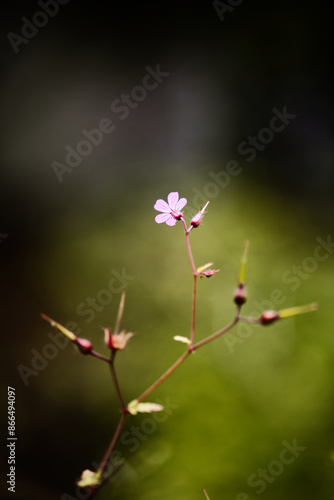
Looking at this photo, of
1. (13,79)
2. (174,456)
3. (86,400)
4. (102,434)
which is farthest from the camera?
(13,79)

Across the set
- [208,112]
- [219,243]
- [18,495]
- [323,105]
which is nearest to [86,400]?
[18,495]

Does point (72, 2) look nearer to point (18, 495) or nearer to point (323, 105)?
point (323, 105)

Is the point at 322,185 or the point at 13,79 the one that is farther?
the point at 322,185
